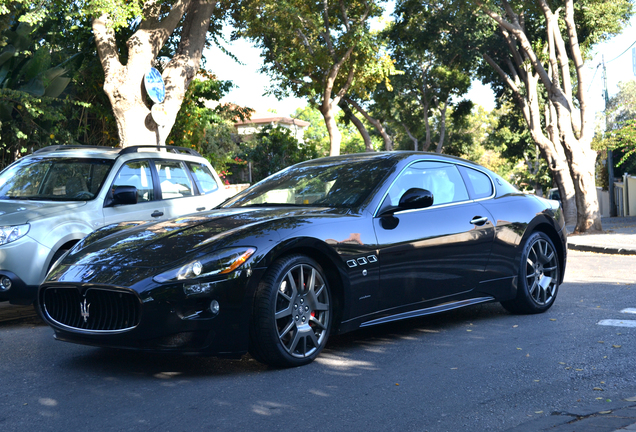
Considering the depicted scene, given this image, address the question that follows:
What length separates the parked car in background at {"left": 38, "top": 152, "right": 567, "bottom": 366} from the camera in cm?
441

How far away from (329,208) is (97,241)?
5.74 ft

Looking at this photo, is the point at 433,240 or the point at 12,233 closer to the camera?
the point at 433,240

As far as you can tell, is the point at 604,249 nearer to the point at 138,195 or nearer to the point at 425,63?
the point at 138,195

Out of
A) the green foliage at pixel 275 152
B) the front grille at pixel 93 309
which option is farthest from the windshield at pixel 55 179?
the green foliage at pixel 275 152

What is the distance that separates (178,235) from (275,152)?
29.1 m

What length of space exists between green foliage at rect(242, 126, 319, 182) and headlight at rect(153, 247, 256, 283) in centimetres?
2862

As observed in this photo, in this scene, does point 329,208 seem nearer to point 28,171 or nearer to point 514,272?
point 514,272

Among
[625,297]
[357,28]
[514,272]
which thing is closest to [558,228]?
[514,272]

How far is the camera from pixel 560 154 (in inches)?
846

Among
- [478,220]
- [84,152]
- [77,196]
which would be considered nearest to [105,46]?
[84,152]

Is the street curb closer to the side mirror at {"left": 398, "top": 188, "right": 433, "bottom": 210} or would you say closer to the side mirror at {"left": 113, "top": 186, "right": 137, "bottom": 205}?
the side mirror at {"left": 398, "top": 188, "right": 433, "bottom": 210}

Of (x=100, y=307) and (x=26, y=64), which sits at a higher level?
(x=26, y=64)

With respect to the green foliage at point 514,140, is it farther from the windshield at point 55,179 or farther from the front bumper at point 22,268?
→ the front bumper at point 22,268

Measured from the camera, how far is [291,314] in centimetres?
473
